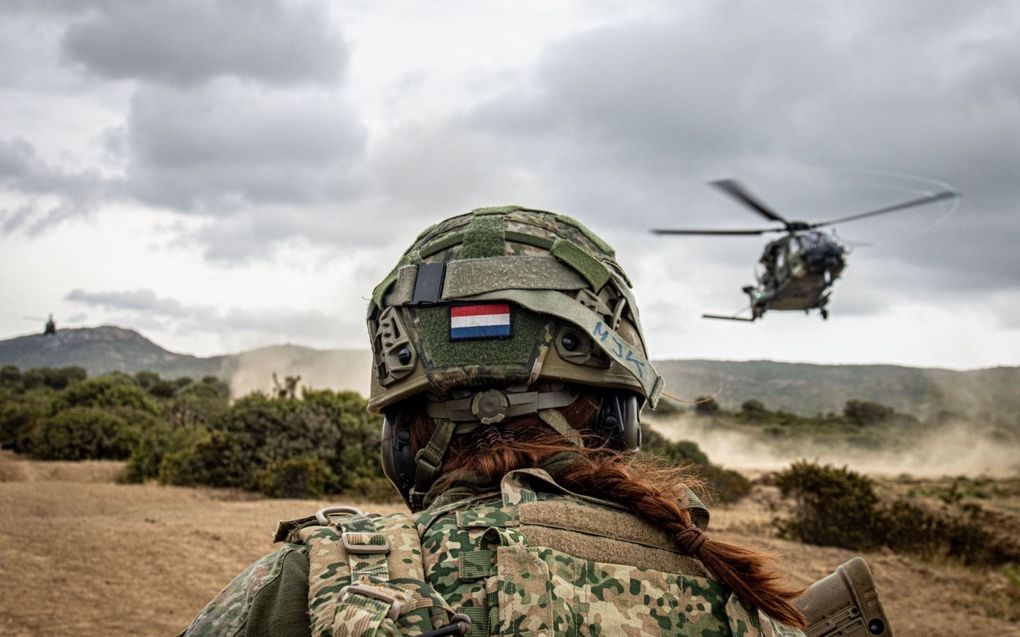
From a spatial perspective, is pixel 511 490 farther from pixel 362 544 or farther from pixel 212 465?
pixel 212 465

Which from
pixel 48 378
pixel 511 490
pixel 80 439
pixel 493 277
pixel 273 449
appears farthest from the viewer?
pixel 48 378

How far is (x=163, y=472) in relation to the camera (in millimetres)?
14773

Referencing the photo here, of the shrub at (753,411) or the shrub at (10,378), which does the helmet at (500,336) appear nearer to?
the shrub at (10,378)

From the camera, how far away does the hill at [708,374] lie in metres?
66.6

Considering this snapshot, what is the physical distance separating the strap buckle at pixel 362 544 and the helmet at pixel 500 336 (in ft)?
1.77

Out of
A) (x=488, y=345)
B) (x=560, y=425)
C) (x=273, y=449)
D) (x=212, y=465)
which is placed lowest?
(x=212, y=465)

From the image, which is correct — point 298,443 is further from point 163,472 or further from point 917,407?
point 917,407

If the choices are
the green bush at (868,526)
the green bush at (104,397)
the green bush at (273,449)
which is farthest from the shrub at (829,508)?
the green bush at (104,397)

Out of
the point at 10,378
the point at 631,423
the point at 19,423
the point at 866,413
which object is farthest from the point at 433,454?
the point at 866,413

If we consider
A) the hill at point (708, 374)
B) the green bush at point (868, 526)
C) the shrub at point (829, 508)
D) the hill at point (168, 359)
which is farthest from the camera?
the hill at point (708, 374)

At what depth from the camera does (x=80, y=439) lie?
18.5 m

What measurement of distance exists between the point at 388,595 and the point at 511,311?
883 millimetres

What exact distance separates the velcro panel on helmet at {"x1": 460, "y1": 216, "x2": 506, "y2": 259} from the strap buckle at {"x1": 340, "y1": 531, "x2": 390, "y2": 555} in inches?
36.4

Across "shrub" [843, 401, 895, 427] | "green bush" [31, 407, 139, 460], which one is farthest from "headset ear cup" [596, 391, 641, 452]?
"shrub" [843, 401, 895, 427]
